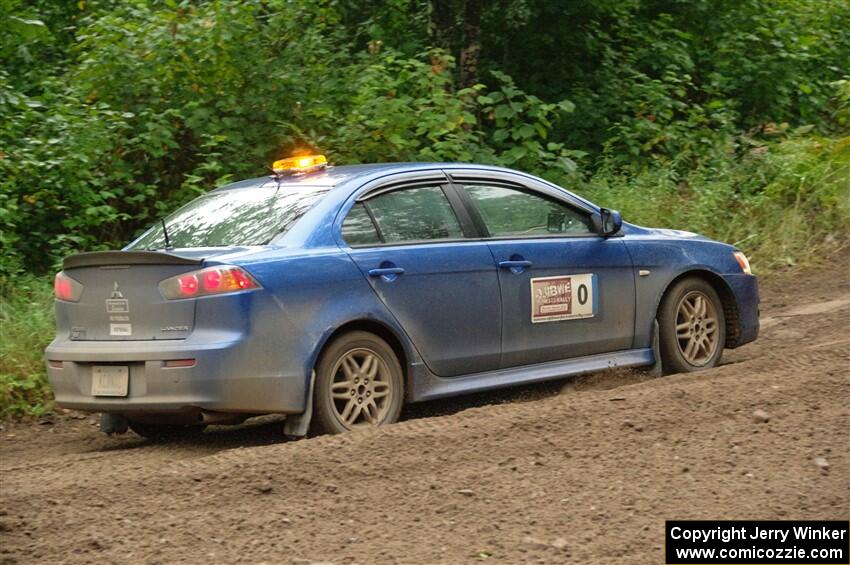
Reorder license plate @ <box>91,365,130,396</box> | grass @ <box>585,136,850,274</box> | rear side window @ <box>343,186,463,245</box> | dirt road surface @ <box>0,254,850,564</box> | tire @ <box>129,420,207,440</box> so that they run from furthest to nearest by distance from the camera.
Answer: grass @ <box>585,136,850,274</box>
tire @ <box>129,420,207,440</box>
rear side window @ <box>343,186,463,245</box>
license plate @ <box>91,365,130,396</box>
dirt road surface @ <box>0,254,850,564</box>

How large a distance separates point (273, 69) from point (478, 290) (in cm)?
572

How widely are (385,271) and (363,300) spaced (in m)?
0.24

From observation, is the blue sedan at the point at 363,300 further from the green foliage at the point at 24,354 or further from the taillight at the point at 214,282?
the green foliage at the point at 24,354

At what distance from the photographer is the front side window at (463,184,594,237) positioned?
26.7 feet

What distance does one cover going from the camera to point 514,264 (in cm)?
798

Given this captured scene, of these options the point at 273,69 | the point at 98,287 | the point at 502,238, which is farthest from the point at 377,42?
the point at 98,287

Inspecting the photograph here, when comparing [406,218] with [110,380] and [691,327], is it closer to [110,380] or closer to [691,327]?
[110,380]

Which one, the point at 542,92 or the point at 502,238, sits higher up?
the point at 542,92

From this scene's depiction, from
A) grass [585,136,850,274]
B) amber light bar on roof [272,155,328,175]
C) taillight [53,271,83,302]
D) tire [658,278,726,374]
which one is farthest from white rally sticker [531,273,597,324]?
grass [585,136,850,274]

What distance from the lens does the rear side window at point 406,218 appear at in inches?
295

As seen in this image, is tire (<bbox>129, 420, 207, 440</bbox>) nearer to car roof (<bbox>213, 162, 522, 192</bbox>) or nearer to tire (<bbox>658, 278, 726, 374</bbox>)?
car roof (<bbox>213, 162, 522, 192</bbox>)

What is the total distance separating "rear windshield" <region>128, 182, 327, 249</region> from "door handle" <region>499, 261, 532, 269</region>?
46.5 inches

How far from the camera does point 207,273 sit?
22.3 feet

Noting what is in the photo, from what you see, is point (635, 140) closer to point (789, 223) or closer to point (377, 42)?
point (789, 223)
